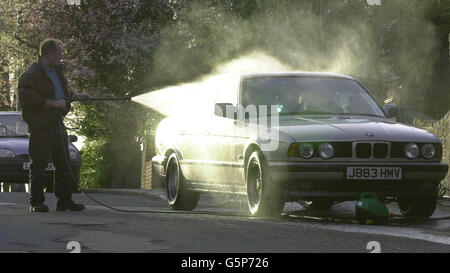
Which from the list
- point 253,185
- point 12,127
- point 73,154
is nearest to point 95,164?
point 12,127

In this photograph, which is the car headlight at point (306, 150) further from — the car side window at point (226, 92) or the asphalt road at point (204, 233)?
the car side window at point (226, 92)

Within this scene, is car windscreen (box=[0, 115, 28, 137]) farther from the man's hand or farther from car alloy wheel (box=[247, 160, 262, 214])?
car alloy wheel (box=[247, 160, 262, 214])

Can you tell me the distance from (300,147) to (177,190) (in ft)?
10.6

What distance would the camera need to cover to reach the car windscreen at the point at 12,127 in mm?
21750

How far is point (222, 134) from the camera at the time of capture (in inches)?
499

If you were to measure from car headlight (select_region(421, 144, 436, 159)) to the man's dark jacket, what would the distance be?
403cm

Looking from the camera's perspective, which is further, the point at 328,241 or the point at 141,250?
the point at 328,241

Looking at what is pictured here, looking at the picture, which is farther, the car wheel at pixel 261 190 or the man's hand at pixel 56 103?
the man's hand at pixel 56 103

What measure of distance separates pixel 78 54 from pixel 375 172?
18.4m

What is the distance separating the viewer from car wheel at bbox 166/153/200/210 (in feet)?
45.3

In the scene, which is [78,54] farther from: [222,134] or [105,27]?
[222,134]

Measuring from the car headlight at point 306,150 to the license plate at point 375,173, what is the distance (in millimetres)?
411

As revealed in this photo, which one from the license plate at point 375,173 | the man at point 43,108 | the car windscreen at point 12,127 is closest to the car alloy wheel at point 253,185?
the license plate at point 375,173
